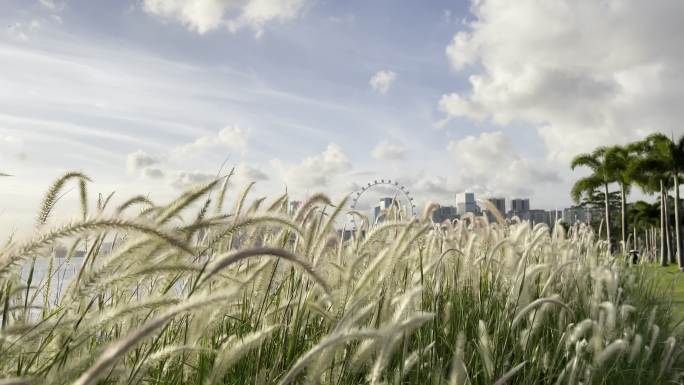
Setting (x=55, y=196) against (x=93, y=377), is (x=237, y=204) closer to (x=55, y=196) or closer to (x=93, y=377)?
(x=55, y=196)

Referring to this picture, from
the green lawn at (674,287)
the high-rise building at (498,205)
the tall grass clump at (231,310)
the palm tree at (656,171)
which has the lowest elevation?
the green lawn at (674,287)

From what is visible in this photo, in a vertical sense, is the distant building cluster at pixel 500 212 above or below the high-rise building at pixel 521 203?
below

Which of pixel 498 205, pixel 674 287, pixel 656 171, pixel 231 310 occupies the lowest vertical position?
pixel 674 287

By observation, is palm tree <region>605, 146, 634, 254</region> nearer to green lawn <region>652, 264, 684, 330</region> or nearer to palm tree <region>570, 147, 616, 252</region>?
palm tree <region>570, 147, 616, 252</region>

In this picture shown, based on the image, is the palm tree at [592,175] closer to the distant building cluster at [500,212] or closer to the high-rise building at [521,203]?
the distant building cluster at [500,212]

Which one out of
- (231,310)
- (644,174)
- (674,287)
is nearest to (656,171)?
(644,174)

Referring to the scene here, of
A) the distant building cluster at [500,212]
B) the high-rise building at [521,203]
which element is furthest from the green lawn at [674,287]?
the high-rise building at [521,203]

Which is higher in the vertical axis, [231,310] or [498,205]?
[498,205]

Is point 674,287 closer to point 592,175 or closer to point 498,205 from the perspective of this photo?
point 498,205

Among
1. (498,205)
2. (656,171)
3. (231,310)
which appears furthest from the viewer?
(656,171)

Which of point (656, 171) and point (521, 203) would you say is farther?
point (521, 203)

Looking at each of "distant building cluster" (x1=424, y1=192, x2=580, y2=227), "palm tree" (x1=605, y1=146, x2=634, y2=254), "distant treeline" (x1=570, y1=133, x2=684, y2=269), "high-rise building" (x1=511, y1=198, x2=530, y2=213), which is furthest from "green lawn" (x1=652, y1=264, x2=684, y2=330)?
"high-rise building" (x1=511, y1=198, x2=530, y2=213)

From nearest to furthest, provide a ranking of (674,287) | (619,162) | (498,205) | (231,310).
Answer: (231,310), (674,287), (498,205), (619,162)

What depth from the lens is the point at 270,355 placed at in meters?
2.37
